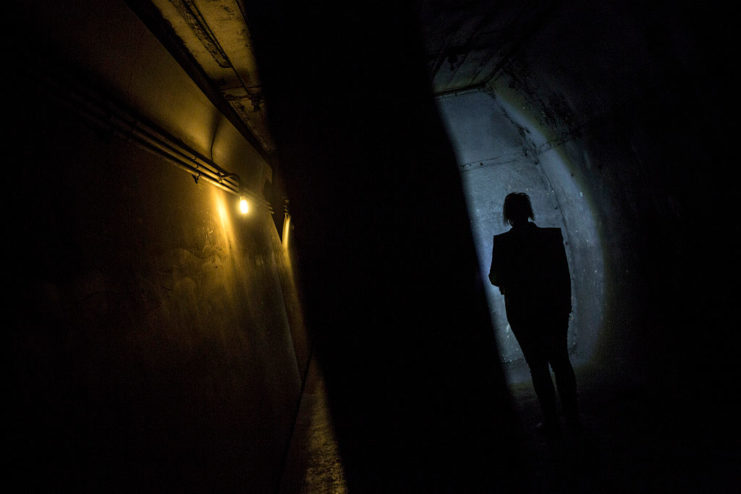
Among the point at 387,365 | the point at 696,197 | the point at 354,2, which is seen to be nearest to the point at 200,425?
the point at 387,365

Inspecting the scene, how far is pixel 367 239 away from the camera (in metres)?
1.44

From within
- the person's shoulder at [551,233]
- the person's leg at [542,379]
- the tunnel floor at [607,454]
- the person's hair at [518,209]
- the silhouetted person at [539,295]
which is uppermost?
the person's hair at [518,209]

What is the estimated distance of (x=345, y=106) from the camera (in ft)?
4.79

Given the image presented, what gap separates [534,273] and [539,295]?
0.64ft

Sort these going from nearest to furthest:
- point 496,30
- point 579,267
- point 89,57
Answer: point 89,57
point 496,30
point 579,267

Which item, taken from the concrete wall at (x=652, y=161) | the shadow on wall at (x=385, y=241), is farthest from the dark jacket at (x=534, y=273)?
the shadow on wall at (x=385, y=241)

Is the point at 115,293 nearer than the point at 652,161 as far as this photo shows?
Yes

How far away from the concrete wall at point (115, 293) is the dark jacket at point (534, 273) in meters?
2.68

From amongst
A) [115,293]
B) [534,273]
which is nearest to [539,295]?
[534,273]

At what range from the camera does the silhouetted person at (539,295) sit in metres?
3.08

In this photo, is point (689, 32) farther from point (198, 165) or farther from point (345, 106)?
point (198, 165)

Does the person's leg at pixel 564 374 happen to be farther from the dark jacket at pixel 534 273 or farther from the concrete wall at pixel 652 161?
the concrete wall at pixel 652 161

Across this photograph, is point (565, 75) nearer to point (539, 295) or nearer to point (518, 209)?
point (518, 209)

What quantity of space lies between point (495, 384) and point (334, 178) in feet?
3.47
